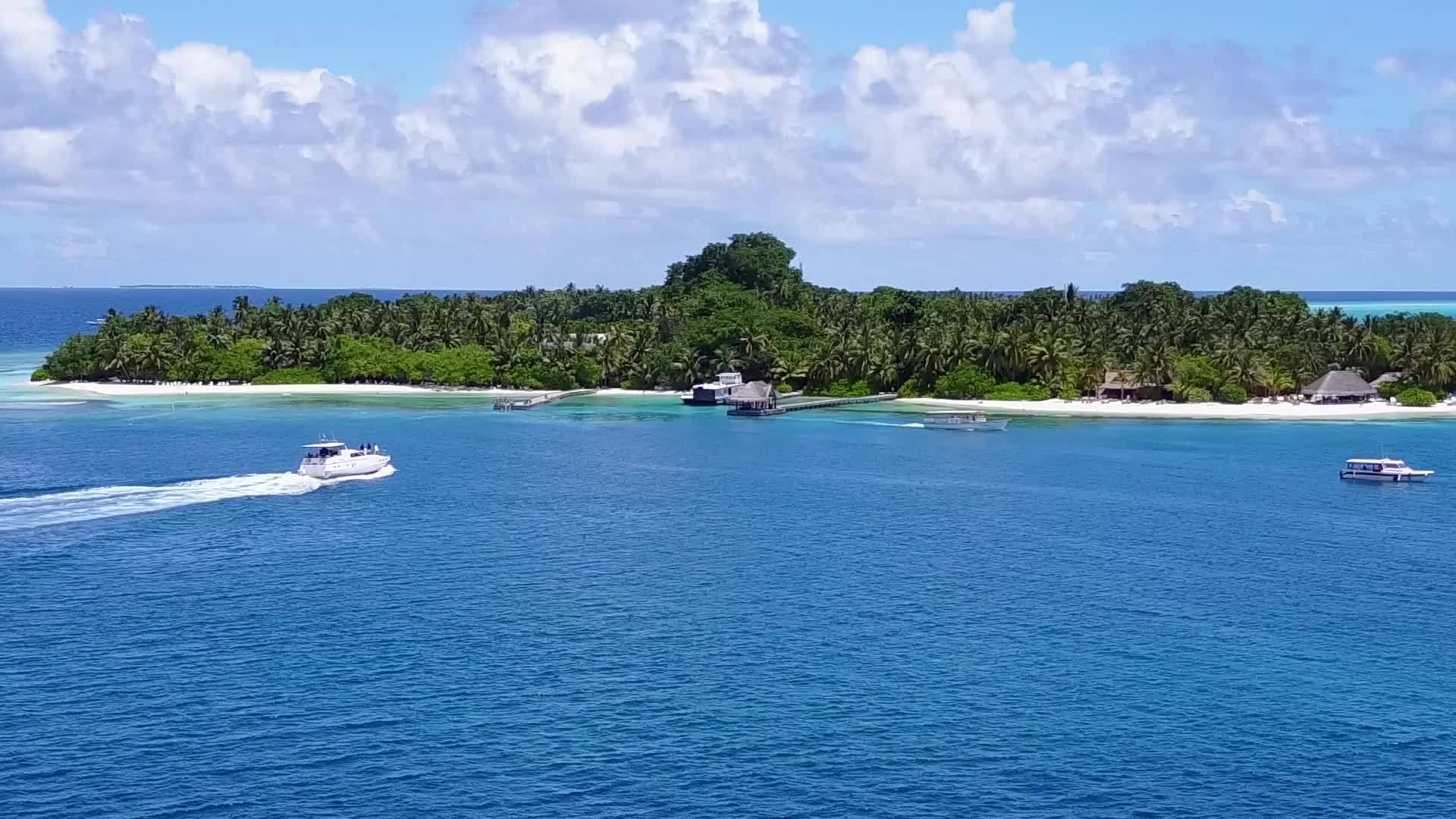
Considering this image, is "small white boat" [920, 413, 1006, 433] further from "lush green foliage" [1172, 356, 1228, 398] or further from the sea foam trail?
the sea foam trail

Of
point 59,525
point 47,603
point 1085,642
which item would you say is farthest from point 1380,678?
point 59,525

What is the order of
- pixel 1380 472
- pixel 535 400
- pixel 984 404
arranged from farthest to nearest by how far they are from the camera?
pixel 535 400 → pixel 984 404 → pixel 1380 472

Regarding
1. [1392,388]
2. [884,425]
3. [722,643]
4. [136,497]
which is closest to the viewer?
[722,643]

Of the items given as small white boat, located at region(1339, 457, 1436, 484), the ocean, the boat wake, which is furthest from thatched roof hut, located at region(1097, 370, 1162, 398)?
small white boat, located at region(1339, 457, 1436, 484)

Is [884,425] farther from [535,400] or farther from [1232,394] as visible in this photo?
[535,400]

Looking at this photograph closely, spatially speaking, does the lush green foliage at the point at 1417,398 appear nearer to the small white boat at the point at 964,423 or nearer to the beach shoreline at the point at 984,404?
the beach shoreline at the point at 984,404

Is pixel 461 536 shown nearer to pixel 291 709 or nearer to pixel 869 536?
pixel 869 536

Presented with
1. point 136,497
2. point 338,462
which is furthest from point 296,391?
point 136,497
